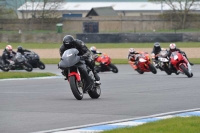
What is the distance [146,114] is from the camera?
12.4 meters

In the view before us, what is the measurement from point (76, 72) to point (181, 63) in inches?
433

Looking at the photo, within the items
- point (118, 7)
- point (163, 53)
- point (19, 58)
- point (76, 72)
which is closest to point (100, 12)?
point (118, 7)

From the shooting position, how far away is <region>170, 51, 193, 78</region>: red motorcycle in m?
25.3

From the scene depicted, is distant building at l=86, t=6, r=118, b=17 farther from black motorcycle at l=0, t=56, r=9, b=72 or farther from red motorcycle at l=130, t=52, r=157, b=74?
red motorcycle at l=130, t=52, r=157, b=74

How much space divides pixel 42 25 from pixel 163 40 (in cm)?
2393

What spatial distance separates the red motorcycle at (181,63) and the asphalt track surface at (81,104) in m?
4.63

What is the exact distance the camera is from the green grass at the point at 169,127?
9.44m

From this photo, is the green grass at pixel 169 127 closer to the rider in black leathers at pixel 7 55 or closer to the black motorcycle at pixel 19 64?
the black motorcycle at pixel 19 64

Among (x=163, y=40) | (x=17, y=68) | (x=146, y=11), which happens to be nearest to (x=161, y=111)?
(x=17, y=68)

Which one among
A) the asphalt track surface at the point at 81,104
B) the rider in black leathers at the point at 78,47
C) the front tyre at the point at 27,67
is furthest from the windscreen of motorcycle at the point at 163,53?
the rider in black leathers at the point at 78,47

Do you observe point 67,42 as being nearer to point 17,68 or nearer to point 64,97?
point 64,97

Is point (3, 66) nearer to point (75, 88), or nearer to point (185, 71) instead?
point (185, 71)

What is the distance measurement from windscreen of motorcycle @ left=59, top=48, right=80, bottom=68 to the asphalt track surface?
2.65 feet

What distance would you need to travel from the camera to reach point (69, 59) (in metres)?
15.1
